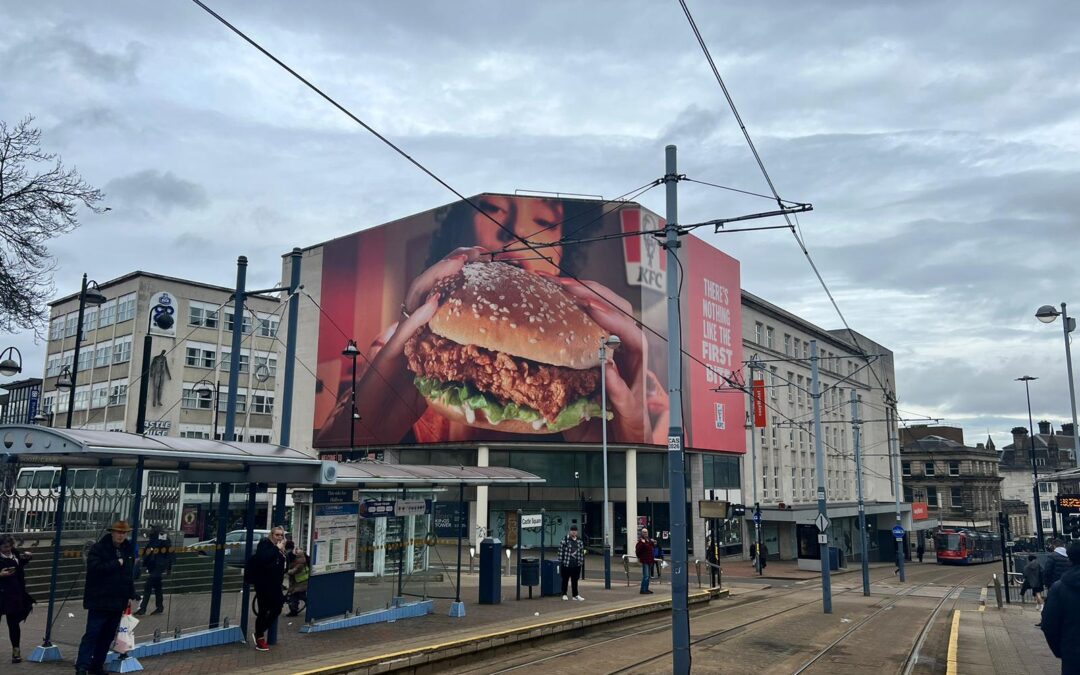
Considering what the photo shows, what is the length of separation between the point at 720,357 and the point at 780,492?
629 inches

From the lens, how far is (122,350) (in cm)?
6269

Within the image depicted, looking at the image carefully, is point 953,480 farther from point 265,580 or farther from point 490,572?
point 265,580

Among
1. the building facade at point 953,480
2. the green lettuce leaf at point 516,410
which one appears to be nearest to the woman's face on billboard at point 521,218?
the green lettuce leaf at point 516,410

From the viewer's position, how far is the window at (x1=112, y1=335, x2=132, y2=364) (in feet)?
203

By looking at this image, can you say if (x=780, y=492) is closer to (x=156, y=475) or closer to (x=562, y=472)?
(x=562, y=472)

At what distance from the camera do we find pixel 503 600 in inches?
819

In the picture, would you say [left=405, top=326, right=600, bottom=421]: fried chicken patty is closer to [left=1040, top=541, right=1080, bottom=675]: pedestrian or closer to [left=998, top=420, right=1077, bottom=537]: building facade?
[left=1040, top=541, right=1080, bottom=675]: pedestrian

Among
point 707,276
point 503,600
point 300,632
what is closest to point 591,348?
point 707,276

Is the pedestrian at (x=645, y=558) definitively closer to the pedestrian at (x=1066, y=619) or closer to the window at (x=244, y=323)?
the pedestrian at (x=1066, y=619)

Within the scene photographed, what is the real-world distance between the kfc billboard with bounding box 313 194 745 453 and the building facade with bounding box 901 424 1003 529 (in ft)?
206

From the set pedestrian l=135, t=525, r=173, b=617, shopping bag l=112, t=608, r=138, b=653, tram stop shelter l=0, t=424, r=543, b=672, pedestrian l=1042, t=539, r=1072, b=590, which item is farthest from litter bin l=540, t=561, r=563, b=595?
shopping bag l=112, t=608, r=138, b=653

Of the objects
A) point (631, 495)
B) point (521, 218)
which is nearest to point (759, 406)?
point (631, 495)

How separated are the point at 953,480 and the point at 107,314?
94089 millimetres

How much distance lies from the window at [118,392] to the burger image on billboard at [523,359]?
97.6 ft
